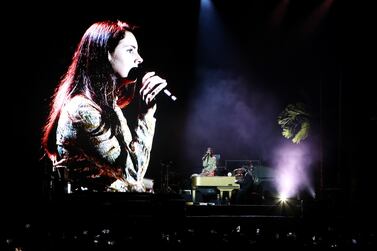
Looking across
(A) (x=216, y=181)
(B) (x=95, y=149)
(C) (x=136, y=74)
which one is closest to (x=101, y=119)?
(B) (x=95, y=149)

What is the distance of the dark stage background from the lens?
39.4ft

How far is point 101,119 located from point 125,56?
1.78 m

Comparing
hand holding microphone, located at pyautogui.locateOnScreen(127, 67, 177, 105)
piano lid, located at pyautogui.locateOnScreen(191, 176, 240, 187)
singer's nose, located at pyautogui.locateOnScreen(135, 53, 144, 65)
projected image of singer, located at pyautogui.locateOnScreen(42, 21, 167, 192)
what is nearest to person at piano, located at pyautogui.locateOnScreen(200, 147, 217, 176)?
piano lid, located at pyautogui.locateOnScreen(191, 176, 240, 187)

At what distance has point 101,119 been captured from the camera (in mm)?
12164

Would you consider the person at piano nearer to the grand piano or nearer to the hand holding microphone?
the grand piano

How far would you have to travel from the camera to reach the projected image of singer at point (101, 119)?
1178 centimetres

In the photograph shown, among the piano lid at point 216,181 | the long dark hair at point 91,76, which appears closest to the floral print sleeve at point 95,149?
the long dark hair at point 91,76

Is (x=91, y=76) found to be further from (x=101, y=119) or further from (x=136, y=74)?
(x=136, y=74)

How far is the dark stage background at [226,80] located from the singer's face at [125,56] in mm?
288

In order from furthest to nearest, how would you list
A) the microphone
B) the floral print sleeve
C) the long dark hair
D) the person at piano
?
the person at piano, the microphone, the long dark hair, the floral print sleeve

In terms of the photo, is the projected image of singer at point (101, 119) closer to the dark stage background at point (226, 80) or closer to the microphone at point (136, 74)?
the microphone at point (136, 74)

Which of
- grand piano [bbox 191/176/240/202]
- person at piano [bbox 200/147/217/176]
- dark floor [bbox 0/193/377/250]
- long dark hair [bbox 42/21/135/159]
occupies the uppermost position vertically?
long dark hair [bbox 42/21/135/159]

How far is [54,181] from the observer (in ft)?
33.8

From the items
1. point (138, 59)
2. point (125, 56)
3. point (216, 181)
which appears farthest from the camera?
point (216, 181)
